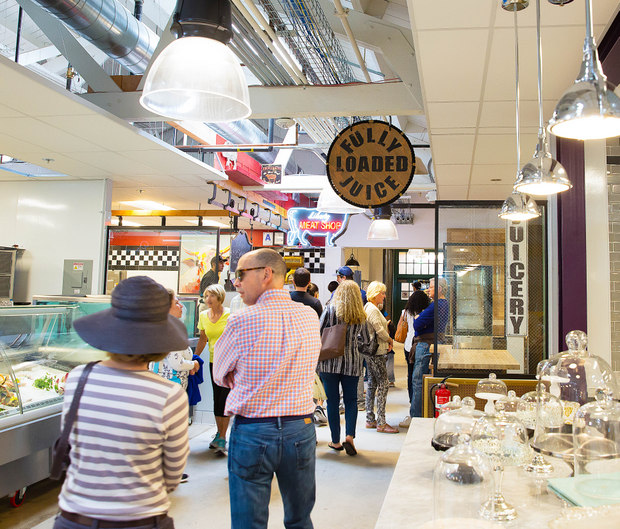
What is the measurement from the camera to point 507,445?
2484mm

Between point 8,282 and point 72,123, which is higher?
point 72,123

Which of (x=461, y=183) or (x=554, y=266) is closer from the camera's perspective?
(x=554, y=266)

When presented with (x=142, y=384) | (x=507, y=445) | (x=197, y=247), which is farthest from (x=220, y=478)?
(x=197, y=247)

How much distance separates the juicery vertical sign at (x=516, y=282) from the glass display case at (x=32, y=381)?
137 inches

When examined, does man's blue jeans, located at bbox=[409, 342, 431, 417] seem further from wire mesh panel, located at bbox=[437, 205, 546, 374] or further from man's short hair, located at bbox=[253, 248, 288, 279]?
man's short hair, located at bbox=[253, 248, 288, 279]

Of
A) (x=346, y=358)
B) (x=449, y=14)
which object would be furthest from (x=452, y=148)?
(x=449, y=14)

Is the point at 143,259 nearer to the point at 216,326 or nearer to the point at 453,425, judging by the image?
the point at 216,326

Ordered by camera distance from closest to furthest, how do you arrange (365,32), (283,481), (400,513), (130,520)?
(130,520)
(400,513)
(283,481)
(365,32)

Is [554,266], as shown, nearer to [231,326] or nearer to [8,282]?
[231,326]

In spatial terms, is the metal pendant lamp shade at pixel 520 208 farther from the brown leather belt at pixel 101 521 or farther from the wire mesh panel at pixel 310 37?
the brown leather belt at pixel 101 521

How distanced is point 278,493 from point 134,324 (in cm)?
300

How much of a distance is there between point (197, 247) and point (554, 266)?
493cm

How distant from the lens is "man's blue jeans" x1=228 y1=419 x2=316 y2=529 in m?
2.60

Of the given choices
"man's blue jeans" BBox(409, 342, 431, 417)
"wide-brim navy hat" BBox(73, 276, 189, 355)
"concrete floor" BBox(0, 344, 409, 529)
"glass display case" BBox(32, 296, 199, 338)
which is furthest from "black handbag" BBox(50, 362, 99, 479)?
"man's blue jeans" BBox(409, 342, 431, 417)
